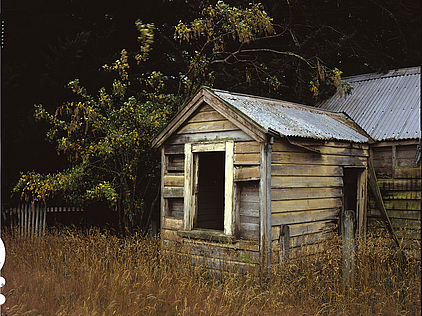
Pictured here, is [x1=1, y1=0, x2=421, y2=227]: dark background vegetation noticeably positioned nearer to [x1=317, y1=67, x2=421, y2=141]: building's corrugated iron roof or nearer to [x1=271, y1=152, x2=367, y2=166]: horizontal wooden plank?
[x1=317, y1=67, x2=421, y2=141]: building's corrugated iron roof

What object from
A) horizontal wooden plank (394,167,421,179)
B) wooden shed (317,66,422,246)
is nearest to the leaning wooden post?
horizontal wooden plank (394,167,421,179)

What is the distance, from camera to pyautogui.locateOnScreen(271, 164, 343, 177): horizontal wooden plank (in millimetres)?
7738

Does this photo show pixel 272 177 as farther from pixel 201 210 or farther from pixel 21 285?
pixel 21 285

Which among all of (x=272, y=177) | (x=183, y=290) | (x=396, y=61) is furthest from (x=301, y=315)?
(x=396, y=61)

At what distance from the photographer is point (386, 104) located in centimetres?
1050

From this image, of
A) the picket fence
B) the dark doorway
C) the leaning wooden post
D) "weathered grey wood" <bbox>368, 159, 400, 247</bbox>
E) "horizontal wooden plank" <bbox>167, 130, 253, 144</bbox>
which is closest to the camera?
the leaning wooden post

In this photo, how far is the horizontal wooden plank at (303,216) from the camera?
7.69 meters

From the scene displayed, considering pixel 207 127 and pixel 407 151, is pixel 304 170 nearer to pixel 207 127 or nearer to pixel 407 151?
pixel 207 127

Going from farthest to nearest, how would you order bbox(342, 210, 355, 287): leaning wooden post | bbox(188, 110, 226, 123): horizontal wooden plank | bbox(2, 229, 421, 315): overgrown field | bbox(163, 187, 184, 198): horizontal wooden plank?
bbox(163, 187, 184, 198): horizontal wooden plank < bbox(188, 110, 226, 123): horizontal wooden plank < bbox(342, 210, 355, 287): leaning wooden post < bbox(2, 229, 421, 315): overgrown field

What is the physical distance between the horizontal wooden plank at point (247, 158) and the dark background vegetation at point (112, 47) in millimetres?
4282

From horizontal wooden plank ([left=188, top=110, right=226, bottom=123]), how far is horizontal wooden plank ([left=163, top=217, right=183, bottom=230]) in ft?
6.87

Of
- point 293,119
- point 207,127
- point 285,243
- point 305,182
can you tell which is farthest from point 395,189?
point 207,127

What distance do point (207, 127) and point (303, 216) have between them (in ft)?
8.36

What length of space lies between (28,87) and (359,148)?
8261 mm
